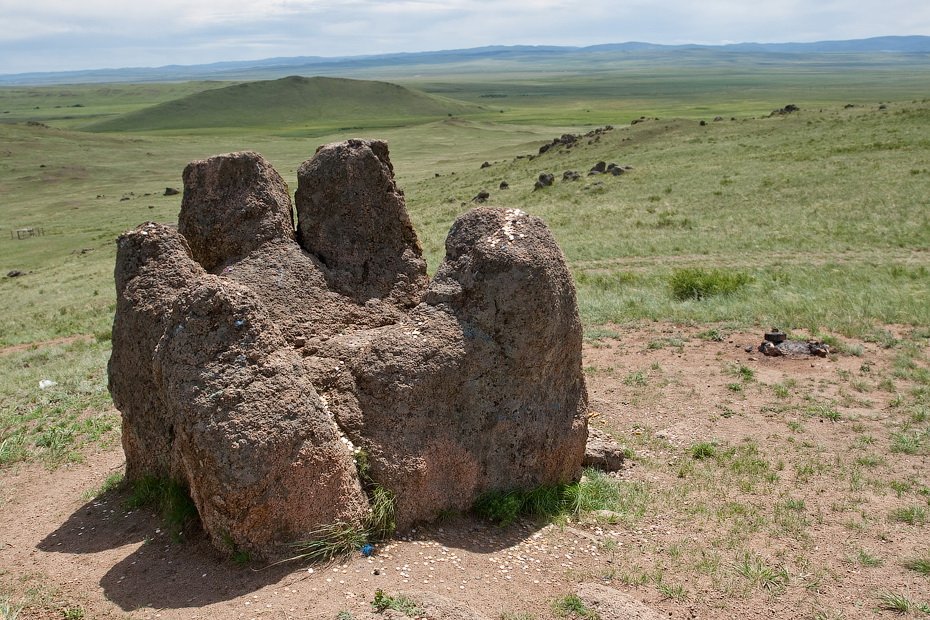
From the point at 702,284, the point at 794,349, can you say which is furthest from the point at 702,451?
the point at 702,284

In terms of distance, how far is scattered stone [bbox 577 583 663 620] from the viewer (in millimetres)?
6951

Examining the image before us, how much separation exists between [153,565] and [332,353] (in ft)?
9.29

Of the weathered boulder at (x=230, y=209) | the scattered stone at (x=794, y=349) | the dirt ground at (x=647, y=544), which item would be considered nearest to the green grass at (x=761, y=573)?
the dirt ground at (x=647, y=544)

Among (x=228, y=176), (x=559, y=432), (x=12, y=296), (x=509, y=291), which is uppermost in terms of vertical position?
(x=228, y=176)

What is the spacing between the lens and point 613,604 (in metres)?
7.08

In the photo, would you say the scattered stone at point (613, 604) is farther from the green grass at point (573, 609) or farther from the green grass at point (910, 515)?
the green grass at point (910, 515)

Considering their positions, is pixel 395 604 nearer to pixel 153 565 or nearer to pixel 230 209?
pixel 153 565

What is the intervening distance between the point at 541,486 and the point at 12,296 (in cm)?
2779

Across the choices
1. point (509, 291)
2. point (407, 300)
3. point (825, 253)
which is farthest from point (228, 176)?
point (825, 253)

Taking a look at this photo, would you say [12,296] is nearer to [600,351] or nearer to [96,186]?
[600,351]

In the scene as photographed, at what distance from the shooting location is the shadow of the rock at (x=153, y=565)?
7098 millimetres

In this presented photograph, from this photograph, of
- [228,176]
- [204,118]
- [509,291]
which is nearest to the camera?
[509,291]

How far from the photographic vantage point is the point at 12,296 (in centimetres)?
2998

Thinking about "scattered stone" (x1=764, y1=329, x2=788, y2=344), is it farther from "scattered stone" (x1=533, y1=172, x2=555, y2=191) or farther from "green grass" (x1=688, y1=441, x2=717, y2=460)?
"scattered stone" (x1=533, y1=172, x2=555, y2=191)
